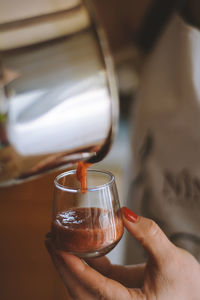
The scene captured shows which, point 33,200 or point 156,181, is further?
point 156,181

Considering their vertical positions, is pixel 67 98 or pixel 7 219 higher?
pixel 67 98

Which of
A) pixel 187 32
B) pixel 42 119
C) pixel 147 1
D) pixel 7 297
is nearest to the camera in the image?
pixel 42 119

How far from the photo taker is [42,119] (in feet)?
0.93

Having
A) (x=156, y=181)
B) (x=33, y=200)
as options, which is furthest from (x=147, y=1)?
(x=33, y=200)

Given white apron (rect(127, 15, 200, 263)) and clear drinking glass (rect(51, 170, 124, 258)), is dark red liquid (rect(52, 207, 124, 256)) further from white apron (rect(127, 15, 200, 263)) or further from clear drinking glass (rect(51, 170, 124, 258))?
white apron (rect(127, 15, 200, 263))

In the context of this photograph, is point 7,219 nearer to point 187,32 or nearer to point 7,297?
point 7,297

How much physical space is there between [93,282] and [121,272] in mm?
91

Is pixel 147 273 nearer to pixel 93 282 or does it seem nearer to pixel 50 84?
pixel 93 282

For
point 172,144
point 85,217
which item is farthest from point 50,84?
point 172,144

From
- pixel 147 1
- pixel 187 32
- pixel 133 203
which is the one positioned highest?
pixel 147 1

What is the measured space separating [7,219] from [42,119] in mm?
210

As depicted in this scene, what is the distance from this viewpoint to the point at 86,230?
36 cm

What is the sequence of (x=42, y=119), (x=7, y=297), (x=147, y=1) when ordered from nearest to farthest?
(x=42, y=119)
(x=7, y=297)
(x=147, y=1)

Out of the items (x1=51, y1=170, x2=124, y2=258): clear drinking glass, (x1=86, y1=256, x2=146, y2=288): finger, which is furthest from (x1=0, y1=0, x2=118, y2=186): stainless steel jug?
(x1=86, y1=256, x2=146, y2=288): finger
